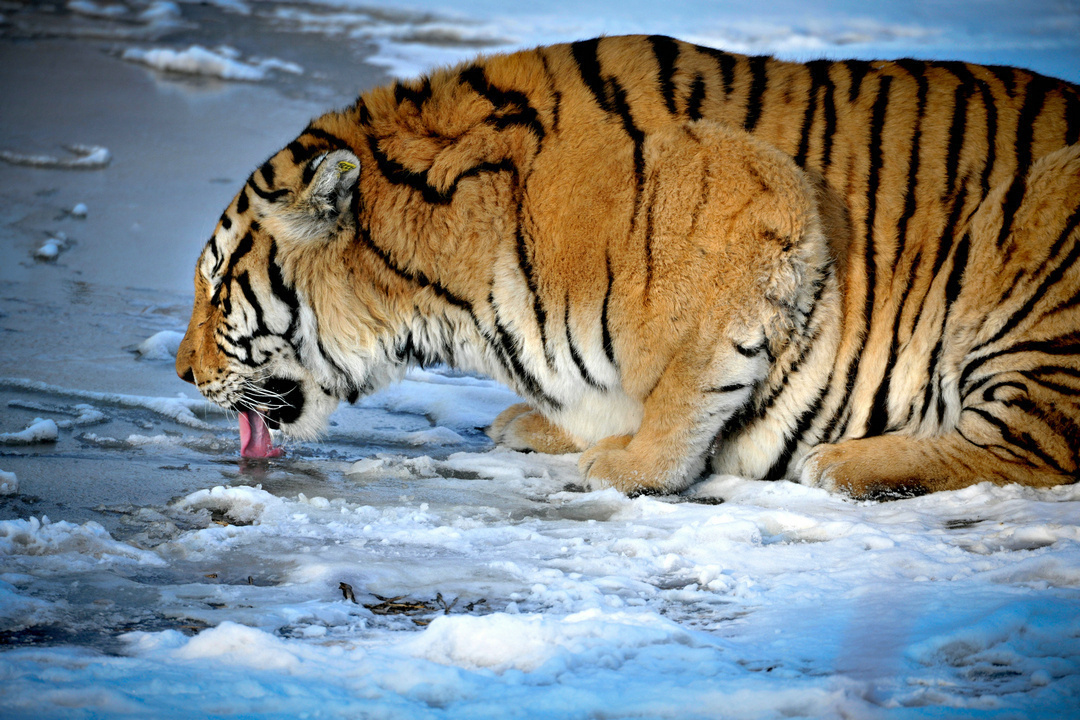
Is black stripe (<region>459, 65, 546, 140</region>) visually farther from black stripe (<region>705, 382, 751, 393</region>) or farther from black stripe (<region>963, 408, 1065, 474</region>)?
black stripe (<region>963, 408, 1065, 474</region>)

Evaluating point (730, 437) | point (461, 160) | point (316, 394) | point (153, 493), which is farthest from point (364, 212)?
point (730, 437)

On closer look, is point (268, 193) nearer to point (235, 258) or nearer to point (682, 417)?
point (235, 258)

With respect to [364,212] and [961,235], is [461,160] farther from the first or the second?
[961,235]

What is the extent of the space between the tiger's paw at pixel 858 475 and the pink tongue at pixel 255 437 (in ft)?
4.87

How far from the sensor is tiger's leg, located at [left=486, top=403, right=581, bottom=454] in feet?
9.59

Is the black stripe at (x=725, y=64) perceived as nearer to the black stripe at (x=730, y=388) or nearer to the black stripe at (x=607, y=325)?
the black stripe at (x=607, y=325)

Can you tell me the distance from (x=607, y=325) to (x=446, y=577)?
0.88 metres

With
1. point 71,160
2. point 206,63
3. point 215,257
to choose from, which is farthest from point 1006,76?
point 206,63

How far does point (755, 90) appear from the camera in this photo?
260 cm

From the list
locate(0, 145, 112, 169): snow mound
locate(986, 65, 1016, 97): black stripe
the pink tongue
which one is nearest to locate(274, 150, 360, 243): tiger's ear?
the pink tongue

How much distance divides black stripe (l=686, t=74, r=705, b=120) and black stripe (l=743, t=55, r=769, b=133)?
13 centimetres

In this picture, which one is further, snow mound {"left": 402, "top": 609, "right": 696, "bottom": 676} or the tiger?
the tiger

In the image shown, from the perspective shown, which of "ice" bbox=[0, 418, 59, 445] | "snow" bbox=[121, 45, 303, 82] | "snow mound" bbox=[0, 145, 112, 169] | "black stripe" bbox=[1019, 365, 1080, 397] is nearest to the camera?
"black stripe" bbox=[1019, 365, 1080, 397]

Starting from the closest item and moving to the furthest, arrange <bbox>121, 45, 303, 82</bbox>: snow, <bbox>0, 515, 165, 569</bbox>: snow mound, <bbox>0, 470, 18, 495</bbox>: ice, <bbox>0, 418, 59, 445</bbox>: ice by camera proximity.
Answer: <bbox>0, 515, 165, 569</bbox>: snow mound → <bbox>0, 470, 18, 495</bbox>: ice → <bbox>0, 418, 59, 445</bbox>: ice → <bbox>121, 45, 303, 82</bbox>: snow
